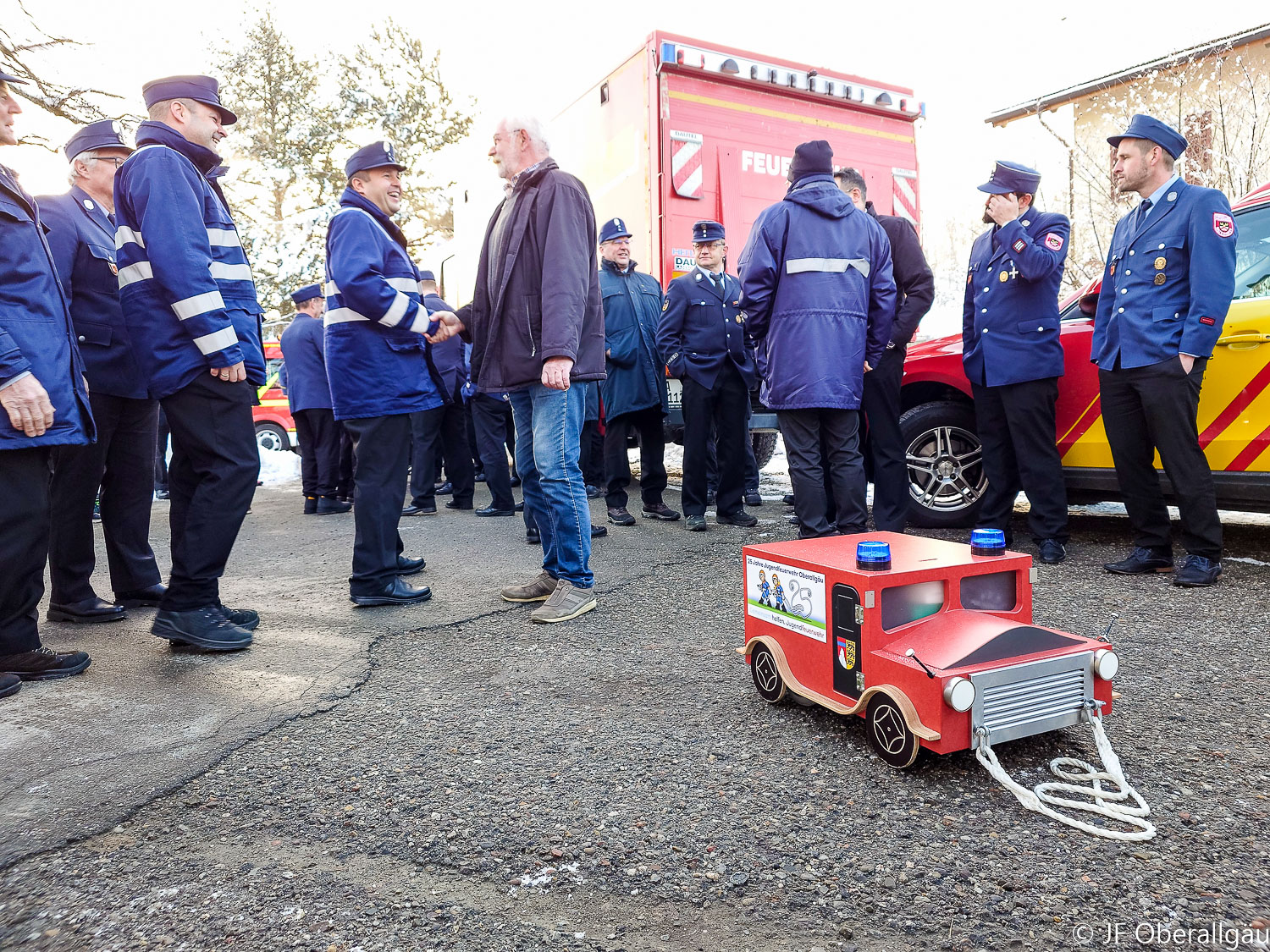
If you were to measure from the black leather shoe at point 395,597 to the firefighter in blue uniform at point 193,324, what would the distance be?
597mm

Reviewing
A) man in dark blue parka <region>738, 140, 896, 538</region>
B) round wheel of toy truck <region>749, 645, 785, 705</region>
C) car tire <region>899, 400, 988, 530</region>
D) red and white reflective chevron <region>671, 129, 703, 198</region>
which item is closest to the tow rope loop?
round wheel of toy truck <region>749, 645, 785, 705</region>

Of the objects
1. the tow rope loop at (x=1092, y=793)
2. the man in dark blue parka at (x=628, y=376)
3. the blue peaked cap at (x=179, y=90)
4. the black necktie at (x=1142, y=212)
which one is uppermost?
the blue peaked cap at (x=179, y=90)

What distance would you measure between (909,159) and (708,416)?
345 cm

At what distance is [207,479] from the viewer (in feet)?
10.5

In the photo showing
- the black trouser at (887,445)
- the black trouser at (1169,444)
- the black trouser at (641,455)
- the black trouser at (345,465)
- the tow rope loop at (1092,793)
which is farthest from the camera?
the black trouser at (345,465)

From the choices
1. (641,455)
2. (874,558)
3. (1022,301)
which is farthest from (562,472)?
(1022,301)

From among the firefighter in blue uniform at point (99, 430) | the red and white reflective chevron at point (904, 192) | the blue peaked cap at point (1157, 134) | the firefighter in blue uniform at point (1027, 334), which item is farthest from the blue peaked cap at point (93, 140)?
the red and white reflective chevron at point (904, 192)

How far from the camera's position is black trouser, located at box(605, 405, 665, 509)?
240 inches

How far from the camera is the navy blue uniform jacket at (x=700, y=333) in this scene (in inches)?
220

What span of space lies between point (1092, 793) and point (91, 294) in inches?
171

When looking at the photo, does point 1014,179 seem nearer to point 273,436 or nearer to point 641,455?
point 641,455

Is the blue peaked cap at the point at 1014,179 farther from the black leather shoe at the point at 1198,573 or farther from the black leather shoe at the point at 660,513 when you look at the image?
the black leather shoe at the point at 660,513

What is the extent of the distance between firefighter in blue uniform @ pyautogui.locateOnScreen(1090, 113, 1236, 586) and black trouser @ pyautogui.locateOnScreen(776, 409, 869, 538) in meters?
1.21

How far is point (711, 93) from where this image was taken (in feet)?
21.4
